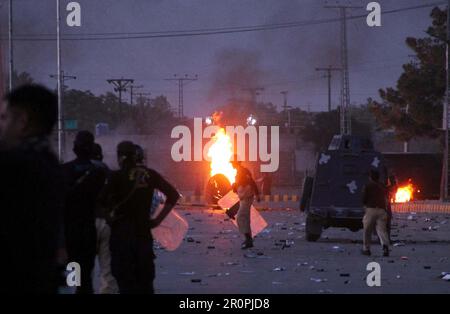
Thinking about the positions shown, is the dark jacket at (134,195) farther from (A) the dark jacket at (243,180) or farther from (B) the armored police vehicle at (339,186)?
(B) the armored police vehicle at (339,186)

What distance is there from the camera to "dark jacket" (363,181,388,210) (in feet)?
63.4

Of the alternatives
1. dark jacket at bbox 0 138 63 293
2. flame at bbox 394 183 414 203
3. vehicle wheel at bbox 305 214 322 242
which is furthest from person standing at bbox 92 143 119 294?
flame at bbox 394 183 414 203

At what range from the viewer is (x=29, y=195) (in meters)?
4.90

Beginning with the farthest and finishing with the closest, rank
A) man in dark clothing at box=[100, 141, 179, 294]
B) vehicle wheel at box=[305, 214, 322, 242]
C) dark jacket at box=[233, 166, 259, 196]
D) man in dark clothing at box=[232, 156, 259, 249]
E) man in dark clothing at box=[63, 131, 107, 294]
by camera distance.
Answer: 1. vehicle wheel at box=[305, 214, 322, 242]
2. dark jacket at box=[233, 166, 259, 196]
3. man in dark clothing at box=[232, 156, 259, 249]
4. man in dark clothing at box=[63, 131, 107, 294]
5. man in dark clothing at box=[100, 141, 179, 294]

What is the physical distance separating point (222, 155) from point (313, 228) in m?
27.4

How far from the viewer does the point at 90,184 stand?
32.8ft

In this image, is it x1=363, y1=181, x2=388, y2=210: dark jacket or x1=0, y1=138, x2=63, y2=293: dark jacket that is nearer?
x1=0, y1=138, x2=63, y2=293: dark jacket

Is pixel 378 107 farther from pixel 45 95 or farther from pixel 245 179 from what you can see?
pixel 45 95

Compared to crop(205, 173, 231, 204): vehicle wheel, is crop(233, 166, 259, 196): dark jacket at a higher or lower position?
higher

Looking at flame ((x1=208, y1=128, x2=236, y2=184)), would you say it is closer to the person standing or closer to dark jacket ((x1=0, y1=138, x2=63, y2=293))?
the person standing

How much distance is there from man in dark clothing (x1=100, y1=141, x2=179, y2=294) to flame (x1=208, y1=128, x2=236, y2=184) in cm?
3916

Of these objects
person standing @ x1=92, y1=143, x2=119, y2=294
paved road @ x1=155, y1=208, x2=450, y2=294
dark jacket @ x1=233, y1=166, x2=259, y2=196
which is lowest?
paved road @ x1=155, y1=208, x2=450, y2=294
